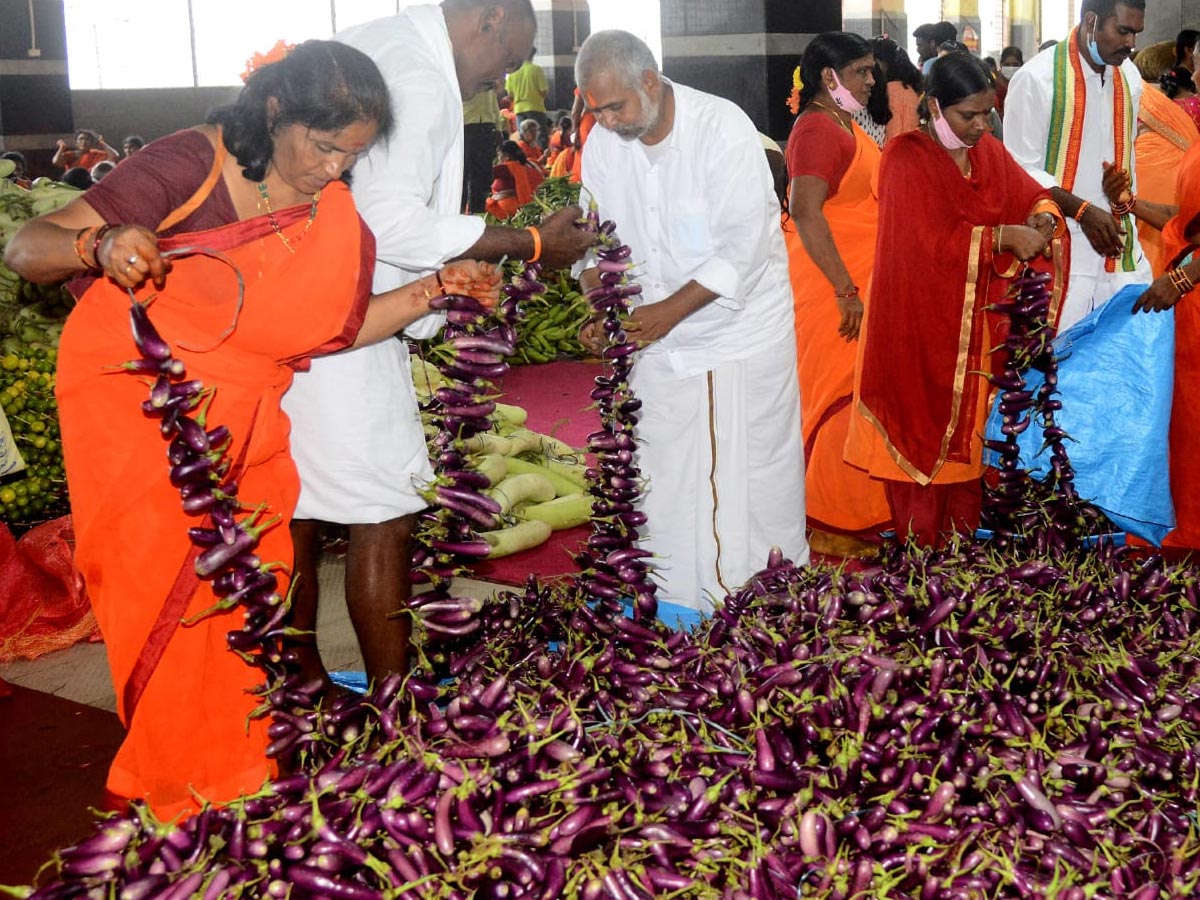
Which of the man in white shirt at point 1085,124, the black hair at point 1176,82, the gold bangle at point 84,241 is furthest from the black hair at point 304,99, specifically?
the black hair at point 1176,82

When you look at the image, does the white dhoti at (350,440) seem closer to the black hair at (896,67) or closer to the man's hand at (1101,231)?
the man's hand at (1101,231)

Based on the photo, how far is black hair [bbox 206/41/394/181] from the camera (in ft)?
7.54

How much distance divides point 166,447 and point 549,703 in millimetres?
879

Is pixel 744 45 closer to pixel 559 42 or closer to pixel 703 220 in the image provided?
pixel 703 220

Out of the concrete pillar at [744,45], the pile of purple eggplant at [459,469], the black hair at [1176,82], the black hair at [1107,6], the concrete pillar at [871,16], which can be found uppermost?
the concrete pillar at [871,16]

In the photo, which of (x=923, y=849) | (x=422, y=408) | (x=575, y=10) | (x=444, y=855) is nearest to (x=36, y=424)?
(x=422, y=408)

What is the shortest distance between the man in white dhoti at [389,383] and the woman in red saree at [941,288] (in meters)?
1.37

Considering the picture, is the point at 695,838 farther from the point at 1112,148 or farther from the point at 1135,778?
the point at 1112,148

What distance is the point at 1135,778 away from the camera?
1.94 meters

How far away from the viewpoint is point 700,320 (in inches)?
138

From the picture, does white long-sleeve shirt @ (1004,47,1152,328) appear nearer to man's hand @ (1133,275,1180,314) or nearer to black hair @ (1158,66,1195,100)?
man's hand @ (1133,275,1180,314)

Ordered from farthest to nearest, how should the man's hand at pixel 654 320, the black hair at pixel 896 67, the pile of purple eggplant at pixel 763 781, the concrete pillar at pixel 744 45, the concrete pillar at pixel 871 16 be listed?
the concrete pillar at pixel 871 16, the concrete pillar at pixel 744 45, the black hair at pixel 896 67, the man's hand at pixel 654 320, the pile of purple eggplant at pixel 763 781

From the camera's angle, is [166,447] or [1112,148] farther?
[1112,148]

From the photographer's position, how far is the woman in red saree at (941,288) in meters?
3.66
